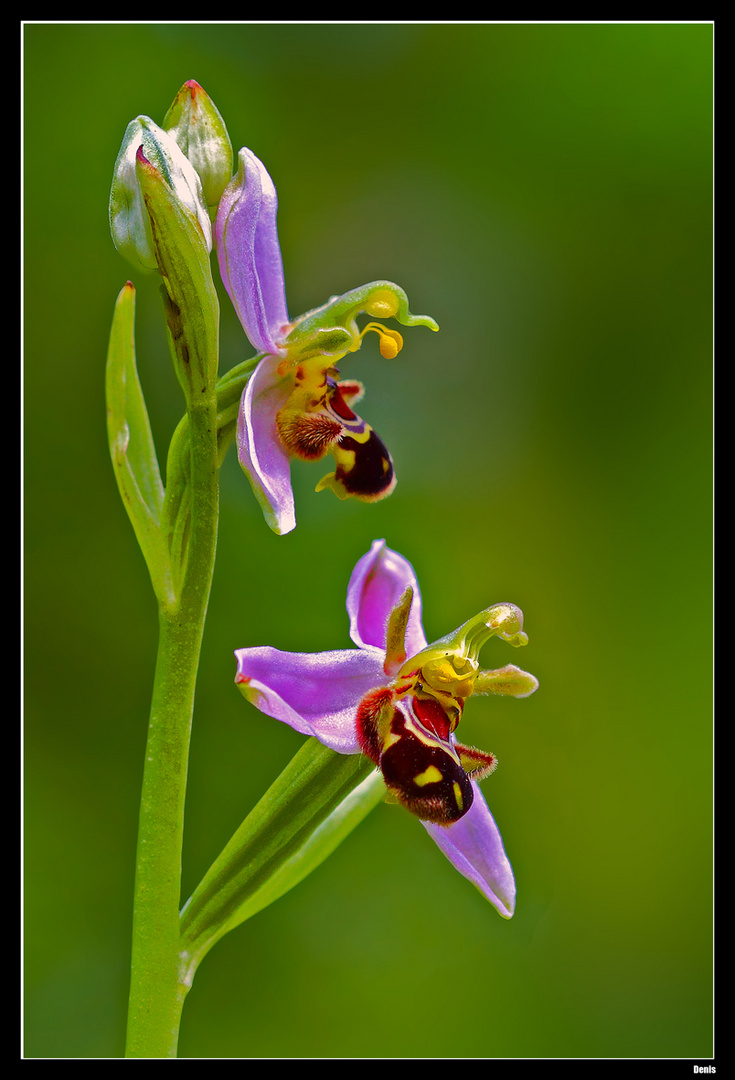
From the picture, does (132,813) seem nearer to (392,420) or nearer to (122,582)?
(122,582)

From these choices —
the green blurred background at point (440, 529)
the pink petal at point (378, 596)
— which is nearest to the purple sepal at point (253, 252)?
the pink petal at point (378, 596)

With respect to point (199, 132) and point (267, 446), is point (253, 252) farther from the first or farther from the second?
point (267, 446)

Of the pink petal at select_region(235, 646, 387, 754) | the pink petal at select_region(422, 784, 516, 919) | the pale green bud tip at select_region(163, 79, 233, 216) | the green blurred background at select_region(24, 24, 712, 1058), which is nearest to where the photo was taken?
the pink petal at select_region(235, 646, 387, 754)

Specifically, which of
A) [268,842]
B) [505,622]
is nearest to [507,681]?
[505,622]

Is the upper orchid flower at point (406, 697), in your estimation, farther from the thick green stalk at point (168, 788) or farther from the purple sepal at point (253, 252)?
the purple sepal at point (253, 252)

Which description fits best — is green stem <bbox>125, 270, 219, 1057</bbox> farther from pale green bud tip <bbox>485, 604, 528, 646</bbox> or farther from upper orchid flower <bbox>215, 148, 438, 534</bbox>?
pale green bud tip <bbox>485, 604, 528, 646</bbox>

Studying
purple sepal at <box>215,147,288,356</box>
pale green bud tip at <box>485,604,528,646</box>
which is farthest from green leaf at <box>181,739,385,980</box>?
purple sepal at <box>215,147,288,356</box>
